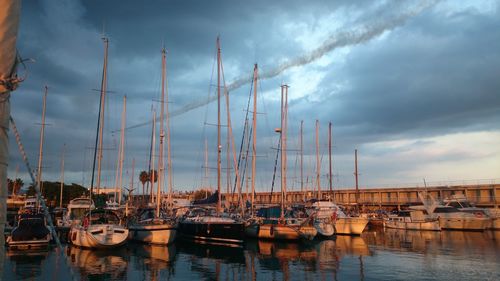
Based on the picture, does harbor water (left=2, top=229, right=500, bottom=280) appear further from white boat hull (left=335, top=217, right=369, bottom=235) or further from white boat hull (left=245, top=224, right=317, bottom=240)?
white boat hull (left=335, top=217, right=369, bottom=235)

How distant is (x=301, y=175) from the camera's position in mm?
59750

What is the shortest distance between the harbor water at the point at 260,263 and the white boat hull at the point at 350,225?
10.2 m

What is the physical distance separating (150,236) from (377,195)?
71.8 m

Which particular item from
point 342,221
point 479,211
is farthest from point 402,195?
point 342,221

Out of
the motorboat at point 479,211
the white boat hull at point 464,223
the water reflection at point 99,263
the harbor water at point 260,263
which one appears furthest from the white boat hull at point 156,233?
the motorboat at point 479,211

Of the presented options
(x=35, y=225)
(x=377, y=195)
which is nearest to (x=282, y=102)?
(x=35, y=225)

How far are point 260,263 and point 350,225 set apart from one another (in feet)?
71.4

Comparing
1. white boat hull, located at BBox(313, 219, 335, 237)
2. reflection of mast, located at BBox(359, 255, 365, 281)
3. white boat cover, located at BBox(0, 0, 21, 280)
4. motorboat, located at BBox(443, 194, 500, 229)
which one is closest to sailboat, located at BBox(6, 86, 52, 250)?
reflection of mast, located at BBox(359, 255, 365, 281)

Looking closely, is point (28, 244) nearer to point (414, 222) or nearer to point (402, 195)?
point (414, 222)

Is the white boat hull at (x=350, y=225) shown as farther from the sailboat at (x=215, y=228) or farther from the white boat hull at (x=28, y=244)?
the white boat hull at (x=28, y=244)

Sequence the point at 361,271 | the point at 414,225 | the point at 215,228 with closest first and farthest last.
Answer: the point at 361,271, the point at 215,228, the point at 414,225

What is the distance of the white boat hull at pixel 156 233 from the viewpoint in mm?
30094

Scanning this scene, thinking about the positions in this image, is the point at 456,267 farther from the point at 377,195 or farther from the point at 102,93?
the point at 377,195

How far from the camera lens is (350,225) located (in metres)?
42.4
